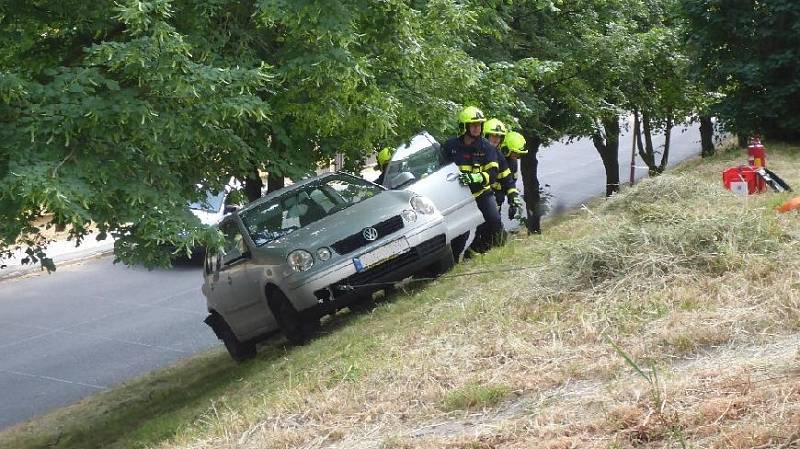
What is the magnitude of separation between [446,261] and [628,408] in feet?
22.2

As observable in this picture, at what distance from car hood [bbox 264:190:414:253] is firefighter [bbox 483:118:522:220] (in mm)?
1642

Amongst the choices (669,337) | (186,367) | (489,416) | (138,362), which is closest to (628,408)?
(489,416)

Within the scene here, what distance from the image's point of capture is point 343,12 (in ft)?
33.1

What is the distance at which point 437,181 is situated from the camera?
1291 cm

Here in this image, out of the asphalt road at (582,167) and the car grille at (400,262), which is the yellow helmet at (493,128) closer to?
the car grille at (400,262)

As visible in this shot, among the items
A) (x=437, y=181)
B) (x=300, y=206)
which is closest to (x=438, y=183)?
(x=437, y=181)

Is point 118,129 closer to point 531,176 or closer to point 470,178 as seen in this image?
point 470,178

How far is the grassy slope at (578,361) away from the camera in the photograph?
516 centimetres

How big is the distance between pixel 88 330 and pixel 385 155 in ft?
A: 17.7

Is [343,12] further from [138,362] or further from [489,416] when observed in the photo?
[138,362]

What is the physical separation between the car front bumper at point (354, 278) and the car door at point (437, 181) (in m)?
0.83

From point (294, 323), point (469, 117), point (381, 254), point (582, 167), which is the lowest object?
point (582, 167)

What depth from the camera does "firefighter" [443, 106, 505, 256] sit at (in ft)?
42.4

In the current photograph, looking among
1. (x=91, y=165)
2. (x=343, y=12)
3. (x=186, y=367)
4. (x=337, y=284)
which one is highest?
(x=343, y=12)
